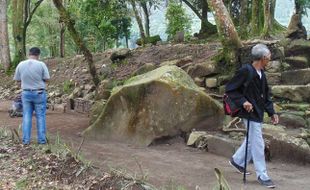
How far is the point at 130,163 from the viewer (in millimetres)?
7547

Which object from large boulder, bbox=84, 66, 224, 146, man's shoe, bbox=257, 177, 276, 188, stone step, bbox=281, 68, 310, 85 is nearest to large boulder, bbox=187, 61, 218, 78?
stone step, bbox=281, 68, 310, 85

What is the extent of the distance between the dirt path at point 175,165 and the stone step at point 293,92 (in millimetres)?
2351

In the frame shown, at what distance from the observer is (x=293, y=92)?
9852 mm

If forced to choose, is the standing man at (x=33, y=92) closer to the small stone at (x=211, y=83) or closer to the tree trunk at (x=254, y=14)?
the small stone at (x=211, y=83)

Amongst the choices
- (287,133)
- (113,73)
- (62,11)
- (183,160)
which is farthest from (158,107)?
(113,73)

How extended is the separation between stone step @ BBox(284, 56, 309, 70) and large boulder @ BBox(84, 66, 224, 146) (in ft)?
8.55

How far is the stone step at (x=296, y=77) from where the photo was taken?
1028 cm

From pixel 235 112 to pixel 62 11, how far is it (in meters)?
8.43

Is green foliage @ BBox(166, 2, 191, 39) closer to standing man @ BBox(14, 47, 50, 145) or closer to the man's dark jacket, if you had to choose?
standing man @ BBox(14, 47, 50, 145)

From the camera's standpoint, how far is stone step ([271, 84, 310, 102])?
9742 millimetres

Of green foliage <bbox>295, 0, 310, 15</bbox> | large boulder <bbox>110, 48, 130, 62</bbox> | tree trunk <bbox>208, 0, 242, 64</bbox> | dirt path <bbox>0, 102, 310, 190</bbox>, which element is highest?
green foliage <bbox>295, 0, 310, 15</bbox>

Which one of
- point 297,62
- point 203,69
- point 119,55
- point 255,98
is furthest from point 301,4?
point 255,98

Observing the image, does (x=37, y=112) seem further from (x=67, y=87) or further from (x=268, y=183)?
(x=67, y=87)

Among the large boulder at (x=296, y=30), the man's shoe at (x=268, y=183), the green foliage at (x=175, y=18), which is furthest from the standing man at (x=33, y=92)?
the green foliage at (x=175, y=18)
